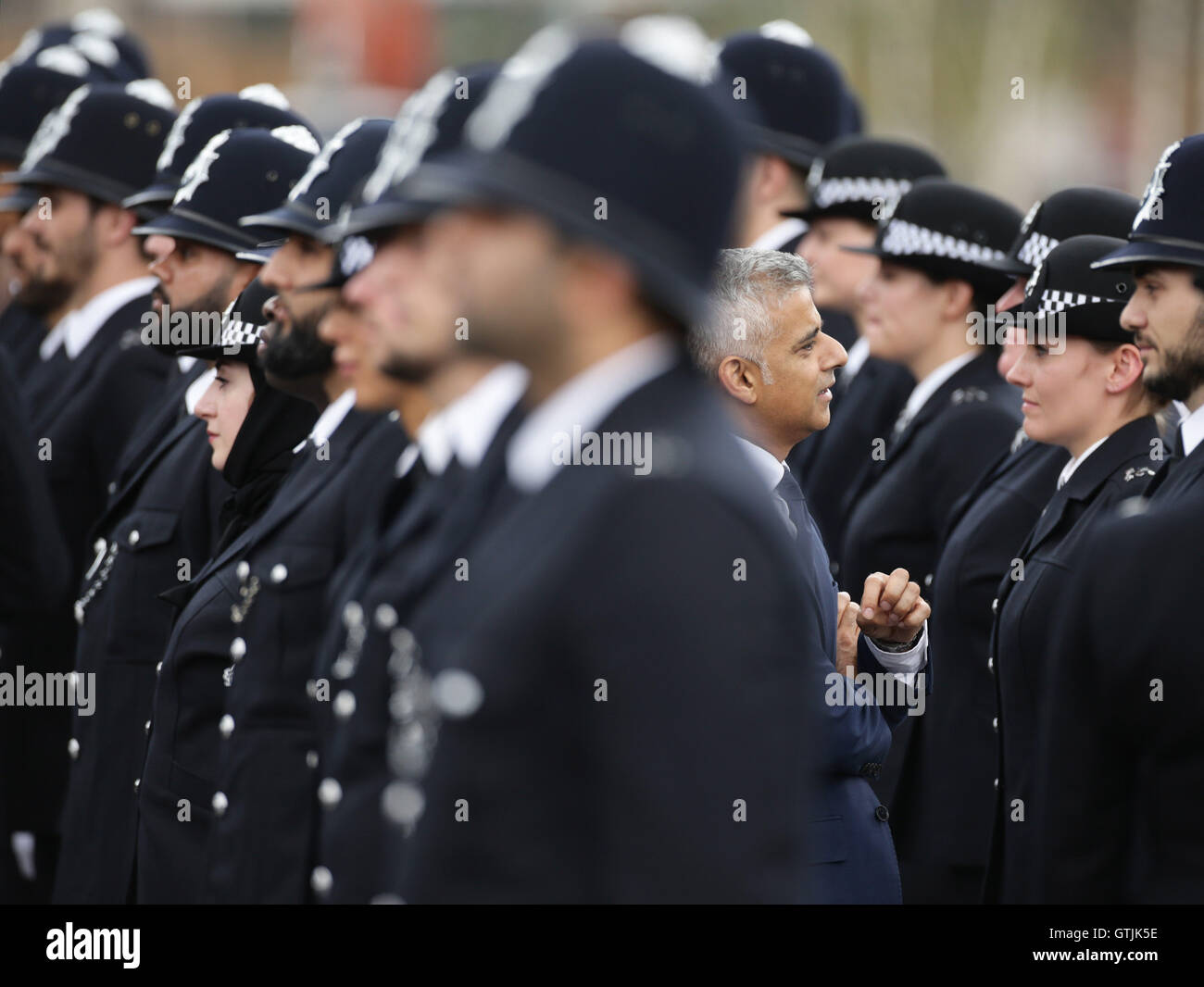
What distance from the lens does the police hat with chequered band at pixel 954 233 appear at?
6188mm

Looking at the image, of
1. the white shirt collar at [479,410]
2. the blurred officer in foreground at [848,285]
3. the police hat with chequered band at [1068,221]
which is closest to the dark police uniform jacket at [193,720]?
the white shirt collar at [479,410]

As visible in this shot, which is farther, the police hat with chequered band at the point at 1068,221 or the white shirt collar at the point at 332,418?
the police hat with chequered band at the point at 1068,221

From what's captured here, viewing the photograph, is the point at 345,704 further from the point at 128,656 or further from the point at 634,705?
the point at 128,656

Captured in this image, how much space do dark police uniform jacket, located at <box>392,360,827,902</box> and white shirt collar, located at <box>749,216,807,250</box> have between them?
17.8ft

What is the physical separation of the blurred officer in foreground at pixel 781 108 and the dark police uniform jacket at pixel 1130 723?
12.5 feet

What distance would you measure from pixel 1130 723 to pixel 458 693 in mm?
2177

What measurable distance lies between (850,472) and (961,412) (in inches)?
34.0

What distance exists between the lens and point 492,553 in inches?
87.9

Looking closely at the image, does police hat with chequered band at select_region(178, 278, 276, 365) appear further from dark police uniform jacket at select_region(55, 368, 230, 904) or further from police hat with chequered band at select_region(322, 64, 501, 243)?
police hat with chequered band at select_region(322, 64, 501, 243)

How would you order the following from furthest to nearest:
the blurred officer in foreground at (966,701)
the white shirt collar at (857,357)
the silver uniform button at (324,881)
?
the white shirt collar at (857,357), the blurred officer in foreground at (966,701), the silver uniform button at (324,881)

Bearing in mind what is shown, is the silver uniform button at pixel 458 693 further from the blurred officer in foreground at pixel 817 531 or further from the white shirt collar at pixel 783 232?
the white shirt collar at pixel 783 232

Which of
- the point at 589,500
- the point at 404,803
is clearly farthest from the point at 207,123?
the point at 589,500

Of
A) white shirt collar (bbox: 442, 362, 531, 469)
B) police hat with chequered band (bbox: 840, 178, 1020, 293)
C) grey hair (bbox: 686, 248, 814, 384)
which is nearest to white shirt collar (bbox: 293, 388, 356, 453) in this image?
grey hair (bbox: 686, 248, 814, 384)

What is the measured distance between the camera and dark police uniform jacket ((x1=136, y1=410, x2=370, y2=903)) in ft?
14.1
